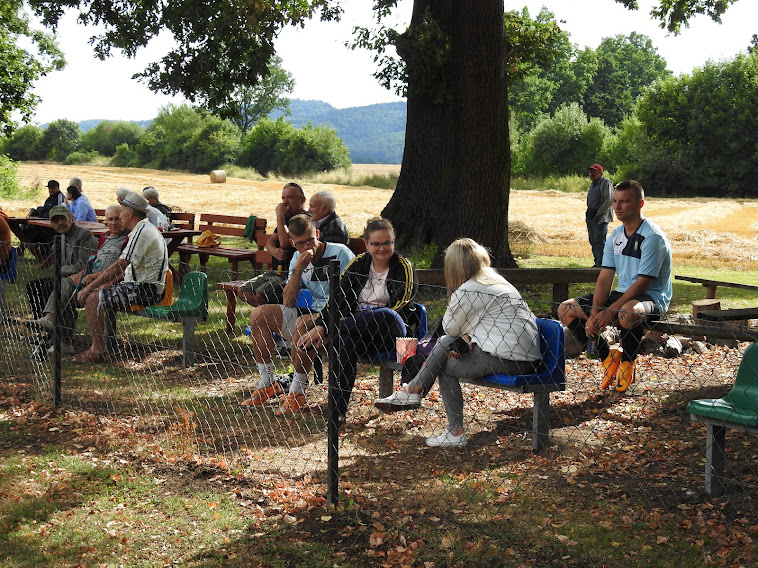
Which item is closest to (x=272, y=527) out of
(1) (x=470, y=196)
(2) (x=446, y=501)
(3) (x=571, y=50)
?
(2) (x=446, y=501)

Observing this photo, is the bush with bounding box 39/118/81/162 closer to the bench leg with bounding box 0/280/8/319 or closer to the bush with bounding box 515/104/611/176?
the bush with bounding box 515/104/611/176

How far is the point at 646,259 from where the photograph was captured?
5.98 metres

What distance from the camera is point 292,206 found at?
8.70 meters

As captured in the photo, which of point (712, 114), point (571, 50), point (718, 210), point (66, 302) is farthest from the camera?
point (571, 50)

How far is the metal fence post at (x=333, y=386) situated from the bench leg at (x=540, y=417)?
4.48 ft

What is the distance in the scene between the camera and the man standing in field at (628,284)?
598cm

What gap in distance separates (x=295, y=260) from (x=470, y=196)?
613cm

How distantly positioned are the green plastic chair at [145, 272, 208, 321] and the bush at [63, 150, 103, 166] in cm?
7723

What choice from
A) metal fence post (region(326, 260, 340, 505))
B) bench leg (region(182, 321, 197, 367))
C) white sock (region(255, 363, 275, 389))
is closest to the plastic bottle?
white sock (region(255, 363, 275, 389))

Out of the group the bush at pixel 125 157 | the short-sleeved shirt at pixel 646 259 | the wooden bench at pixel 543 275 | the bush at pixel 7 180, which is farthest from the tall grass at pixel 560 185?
the bush at pixel 125 157

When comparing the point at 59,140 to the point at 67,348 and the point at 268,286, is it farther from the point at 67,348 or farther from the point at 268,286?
the point at 268,286

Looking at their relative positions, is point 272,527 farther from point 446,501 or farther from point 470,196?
point 470,196

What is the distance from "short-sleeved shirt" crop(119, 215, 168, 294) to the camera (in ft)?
25.4

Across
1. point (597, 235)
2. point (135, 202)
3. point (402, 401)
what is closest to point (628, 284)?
point (402, 401)
